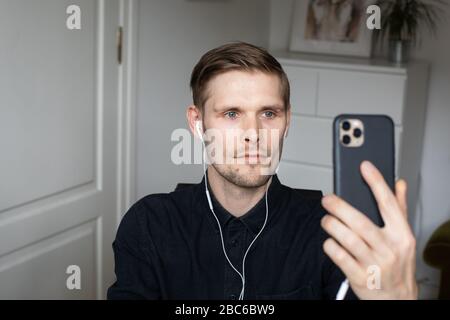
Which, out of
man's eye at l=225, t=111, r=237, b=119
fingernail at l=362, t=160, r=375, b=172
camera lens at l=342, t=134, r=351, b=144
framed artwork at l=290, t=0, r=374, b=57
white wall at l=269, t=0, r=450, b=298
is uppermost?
framed artwork at l=290, t=0, r=374, b=57

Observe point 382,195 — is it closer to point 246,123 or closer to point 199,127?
point 246,123

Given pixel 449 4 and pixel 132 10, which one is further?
pixel 449 4

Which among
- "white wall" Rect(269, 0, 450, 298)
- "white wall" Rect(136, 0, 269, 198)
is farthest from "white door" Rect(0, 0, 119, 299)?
"white wall" Rect(269, 0, 450, 298)

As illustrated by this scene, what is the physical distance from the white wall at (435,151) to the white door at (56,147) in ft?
5.89

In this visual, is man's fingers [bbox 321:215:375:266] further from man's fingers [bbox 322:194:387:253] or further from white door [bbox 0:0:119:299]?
white door [bbox 0:0:119:299]

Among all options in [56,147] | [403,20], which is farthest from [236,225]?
[403,20]

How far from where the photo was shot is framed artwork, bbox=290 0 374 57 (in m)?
3.71

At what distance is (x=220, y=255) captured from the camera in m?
1.53

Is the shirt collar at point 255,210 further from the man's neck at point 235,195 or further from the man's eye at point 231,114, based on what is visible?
the man's eye at point 231,114

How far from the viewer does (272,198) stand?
1.57m

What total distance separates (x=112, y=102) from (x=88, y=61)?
215 millimetres
